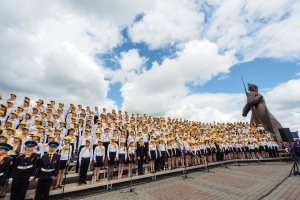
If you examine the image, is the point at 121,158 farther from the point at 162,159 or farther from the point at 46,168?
the point at 46,168

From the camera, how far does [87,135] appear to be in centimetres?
776

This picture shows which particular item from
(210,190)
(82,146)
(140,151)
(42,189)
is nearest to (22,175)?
(42,189)

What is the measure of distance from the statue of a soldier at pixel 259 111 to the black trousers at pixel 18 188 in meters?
27.9

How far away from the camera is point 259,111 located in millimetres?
23781

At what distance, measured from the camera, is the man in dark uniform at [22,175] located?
4602mm

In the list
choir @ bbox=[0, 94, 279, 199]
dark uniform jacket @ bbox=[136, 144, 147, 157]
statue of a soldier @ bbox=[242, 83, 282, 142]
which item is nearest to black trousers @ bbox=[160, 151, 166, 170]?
choir @ bbox=[0, 94, 279, 199]

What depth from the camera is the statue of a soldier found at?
22.4 meters

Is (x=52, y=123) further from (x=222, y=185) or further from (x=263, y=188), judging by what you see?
(x=263, y=188)

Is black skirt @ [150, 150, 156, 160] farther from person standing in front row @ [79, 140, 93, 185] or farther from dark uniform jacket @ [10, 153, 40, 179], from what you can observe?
dark uniform jacket @ [10, 153, 40, 179]

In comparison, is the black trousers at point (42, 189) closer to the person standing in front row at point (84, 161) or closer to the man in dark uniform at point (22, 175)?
the man in dark uniform at point (22, 175)

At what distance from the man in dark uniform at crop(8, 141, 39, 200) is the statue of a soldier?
2777 cm

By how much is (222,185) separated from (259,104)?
72.6ft

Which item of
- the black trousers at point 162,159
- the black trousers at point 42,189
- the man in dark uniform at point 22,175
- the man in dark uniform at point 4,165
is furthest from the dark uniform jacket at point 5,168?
the black trousers at point 162,159

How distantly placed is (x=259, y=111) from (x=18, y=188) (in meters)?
29.3
